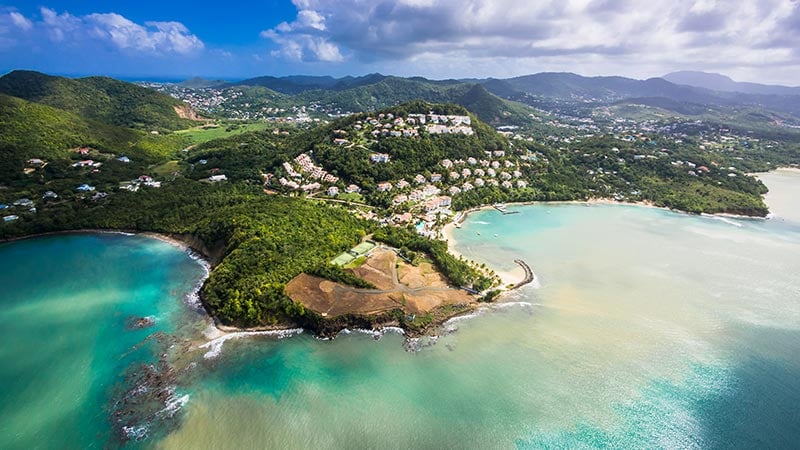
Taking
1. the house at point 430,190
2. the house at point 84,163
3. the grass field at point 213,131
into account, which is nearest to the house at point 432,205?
the house at point 430,190

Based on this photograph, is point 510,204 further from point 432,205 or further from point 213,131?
point 213,131

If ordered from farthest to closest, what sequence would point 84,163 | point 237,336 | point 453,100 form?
point 453,100, point 84,163, point 237,336

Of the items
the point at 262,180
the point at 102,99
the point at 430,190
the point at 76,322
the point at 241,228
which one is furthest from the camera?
the point at 102,99

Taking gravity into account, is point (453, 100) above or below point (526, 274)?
above

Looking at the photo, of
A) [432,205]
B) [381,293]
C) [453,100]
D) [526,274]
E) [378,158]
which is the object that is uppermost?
[453,100]

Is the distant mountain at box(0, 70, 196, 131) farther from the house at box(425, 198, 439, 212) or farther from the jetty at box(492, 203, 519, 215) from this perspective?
the jetty at box(492, 203, 519, 215)

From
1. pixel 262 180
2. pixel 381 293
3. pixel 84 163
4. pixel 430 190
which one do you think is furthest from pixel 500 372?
pixel 84 163

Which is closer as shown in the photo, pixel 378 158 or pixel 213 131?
pixel 378 158
